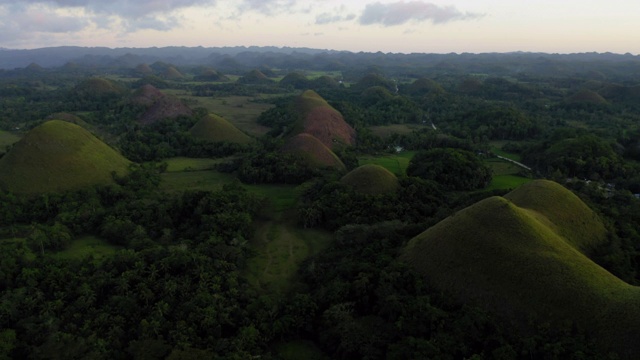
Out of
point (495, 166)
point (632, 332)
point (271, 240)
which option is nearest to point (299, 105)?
point (495, 166)

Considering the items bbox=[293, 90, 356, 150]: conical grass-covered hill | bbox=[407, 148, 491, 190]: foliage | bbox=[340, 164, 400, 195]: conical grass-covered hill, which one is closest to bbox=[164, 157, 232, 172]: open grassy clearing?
bbox=[293, 90, 356, 150]: conical grass-covered hill

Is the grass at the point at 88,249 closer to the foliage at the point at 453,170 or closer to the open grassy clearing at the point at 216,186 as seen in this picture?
the open grassy clearing at the point at 216,186

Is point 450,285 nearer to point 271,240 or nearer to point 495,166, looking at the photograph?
point 271,240

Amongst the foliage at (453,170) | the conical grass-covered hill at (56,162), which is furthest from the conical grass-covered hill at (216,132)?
the foliage at (453,170)

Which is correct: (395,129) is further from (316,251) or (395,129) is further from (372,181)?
(316,251)

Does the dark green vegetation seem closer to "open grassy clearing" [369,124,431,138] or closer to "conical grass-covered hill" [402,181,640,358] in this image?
"conical grass-covered hill" [402,181,640,358]
